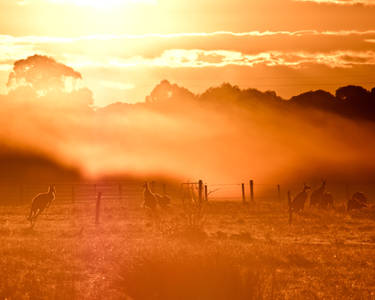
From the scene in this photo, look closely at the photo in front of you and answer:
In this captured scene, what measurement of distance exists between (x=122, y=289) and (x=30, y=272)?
2.50 metres

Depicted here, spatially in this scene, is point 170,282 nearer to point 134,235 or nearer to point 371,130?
point 134,235

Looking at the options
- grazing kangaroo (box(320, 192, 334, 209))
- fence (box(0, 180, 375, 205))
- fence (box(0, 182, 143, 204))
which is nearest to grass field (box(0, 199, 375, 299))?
grazing kangaroo (box(320, 192, 334, 209))

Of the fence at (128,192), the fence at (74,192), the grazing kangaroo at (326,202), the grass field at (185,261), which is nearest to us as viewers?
the grass field at (185,261)

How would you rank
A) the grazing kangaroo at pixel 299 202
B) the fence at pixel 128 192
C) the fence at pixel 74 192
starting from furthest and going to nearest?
the fence at pixel 74 192 → the fence at pixel 128 192 → the grazing kangaroo at pixel 299 202

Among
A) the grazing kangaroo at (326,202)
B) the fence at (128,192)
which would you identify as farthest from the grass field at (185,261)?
the fence at (128,192)

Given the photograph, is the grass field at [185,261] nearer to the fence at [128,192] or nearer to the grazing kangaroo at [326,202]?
the grazing kangaroo at [326,202]

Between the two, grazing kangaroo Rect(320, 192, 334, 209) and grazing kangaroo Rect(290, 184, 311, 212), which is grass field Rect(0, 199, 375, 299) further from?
grazing kangaroo Rect(320, 192, 334, 209)

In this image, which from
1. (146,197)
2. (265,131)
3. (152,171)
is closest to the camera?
(146,197)

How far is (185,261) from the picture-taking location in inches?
711

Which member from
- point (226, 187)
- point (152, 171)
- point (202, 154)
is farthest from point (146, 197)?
point (202, 154)

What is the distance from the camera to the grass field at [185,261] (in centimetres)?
1683

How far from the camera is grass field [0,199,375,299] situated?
16.8 metres

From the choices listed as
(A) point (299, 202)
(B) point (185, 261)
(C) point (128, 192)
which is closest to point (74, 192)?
(C) point (128, 192)

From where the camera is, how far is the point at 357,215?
1441 inches
